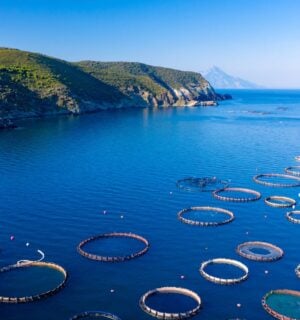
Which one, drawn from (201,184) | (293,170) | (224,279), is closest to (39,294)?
(224,279)

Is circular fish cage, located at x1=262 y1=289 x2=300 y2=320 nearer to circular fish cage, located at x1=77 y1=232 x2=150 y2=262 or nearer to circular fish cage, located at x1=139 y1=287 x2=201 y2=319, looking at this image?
circular fish cage, located at x1=139 y1=287 x2=201 y2=319

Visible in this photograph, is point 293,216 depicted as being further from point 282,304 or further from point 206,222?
point 282,304

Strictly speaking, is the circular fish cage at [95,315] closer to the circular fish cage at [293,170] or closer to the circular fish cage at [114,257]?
the circular fish cage at [114,257]

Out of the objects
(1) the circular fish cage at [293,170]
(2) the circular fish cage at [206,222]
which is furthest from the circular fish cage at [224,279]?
(1) the circular fish cage at [293,170]

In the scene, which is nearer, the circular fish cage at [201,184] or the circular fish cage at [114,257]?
the circular fish cage at [114,257]

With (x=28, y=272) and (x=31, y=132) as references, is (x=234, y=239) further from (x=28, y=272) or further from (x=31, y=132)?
(x=31, y=132)

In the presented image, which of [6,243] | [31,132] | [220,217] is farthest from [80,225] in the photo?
[31,132]

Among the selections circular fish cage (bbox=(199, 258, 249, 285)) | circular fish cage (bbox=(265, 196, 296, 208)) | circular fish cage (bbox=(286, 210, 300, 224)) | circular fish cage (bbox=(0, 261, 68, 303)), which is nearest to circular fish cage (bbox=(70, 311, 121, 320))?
circular fish cage (bbox=(0, 261, 68, 303))

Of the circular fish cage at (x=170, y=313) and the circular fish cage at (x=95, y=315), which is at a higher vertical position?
the circular fish cage at (x=170, y=313)
